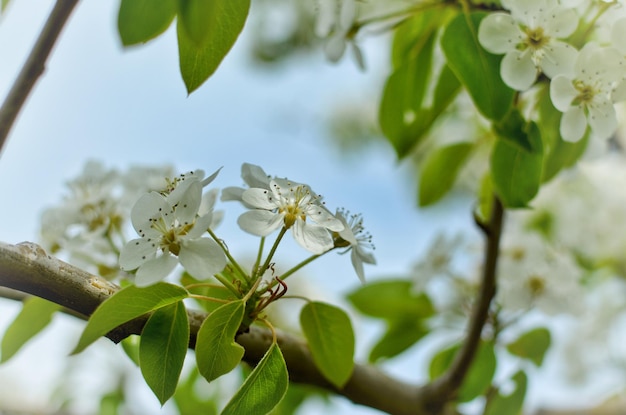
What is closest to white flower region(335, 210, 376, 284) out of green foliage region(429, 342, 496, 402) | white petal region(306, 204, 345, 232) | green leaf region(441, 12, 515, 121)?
white petal region(306, 204, 345, 232)

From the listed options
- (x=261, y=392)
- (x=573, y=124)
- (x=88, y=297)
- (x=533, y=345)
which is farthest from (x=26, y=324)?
(x=533, y=345)

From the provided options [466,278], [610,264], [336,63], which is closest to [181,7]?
[336,63]

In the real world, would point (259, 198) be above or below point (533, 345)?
above

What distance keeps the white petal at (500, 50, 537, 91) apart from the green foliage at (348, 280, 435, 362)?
56cm

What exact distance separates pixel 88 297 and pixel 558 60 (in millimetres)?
526

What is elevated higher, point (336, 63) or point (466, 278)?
point (336, 63)

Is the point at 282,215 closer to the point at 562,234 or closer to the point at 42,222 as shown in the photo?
the point at 42,222

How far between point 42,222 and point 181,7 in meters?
0.51

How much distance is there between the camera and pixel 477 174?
5.51ft

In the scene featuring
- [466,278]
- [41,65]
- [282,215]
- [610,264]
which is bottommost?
[610,264]

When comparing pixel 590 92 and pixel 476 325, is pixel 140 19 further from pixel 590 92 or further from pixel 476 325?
A: pixel 476 325

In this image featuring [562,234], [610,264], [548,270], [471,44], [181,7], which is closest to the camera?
[181,7]

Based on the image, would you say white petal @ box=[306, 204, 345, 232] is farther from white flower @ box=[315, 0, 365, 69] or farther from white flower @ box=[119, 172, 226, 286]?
white flower @ box=[315, 0, 365, 69]

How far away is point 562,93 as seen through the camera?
70 cm
